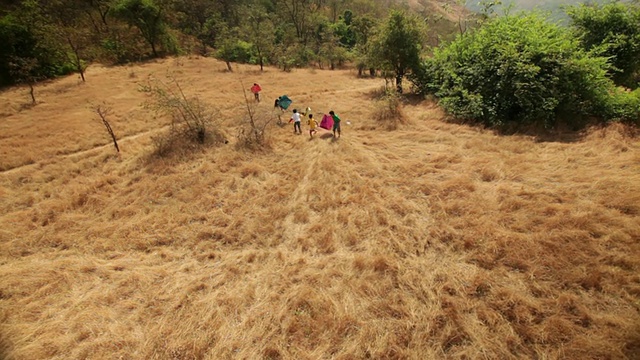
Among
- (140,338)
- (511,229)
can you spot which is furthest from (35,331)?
(511,229)

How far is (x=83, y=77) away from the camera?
22781mm

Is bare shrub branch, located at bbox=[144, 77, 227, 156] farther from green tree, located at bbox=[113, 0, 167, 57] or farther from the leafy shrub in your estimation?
green tree, located at bbox=[113, 0, 167, 57]

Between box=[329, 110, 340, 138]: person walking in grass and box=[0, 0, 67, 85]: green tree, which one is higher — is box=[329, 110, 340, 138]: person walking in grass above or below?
below

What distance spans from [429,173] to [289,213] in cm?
463

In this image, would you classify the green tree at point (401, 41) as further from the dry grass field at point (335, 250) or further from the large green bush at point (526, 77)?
the dry grass field at point (335, 250)

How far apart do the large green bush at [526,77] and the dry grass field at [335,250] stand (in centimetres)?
136

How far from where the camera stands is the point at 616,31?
41.8 feet

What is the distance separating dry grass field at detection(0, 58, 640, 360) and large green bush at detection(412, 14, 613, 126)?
4.45 feet

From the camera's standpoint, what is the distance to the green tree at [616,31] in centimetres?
1231

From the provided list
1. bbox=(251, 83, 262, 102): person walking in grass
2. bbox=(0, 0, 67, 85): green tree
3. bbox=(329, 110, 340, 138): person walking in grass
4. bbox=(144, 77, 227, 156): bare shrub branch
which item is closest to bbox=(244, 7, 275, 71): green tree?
bbox=(251, 83, 262, 102): person walking in grass

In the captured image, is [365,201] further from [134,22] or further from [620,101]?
[134,22]

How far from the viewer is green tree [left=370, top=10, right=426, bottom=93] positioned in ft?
60.6

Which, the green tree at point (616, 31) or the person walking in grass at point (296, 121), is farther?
the person walking in grass at point (296, 121)

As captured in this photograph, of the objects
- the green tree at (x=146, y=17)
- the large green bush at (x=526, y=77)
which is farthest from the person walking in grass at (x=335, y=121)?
the green tree at (x=146, y=17)
